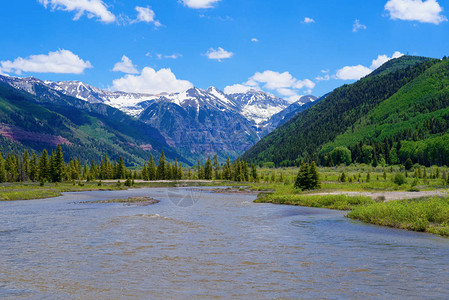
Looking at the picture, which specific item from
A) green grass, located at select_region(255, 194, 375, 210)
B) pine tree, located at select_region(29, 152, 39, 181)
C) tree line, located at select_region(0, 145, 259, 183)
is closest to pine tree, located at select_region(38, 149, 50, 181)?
tree line, located at select_region(0, 145, 259, 183)

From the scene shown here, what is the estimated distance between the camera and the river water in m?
15.0

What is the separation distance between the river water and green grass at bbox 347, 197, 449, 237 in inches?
60.8

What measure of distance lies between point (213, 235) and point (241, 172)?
5339 inches

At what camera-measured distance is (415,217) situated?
3197 cm

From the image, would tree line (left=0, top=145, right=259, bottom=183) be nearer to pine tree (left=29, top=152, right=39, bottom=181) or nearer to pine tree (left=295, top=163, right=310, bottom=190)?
pine tree (left=29, top=152, right=39, bottom=181)

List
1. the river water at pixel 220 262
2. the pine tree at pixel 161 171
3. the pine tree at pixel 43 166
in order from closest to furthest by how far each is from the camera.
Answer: the river water at pixel 220 262, the pine tree at pixel 43 166, the pine tree at pixel 161 171

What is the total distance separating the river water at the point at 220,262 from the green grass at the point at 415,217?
5.06 feet

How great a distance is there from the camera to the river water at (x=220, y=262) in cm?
1500

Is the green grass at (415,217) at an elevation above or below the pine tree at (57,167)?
below

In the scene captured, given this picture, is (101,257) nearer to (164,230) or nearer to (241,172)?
(164,230)

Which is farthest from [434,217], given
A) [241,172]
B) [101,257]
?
[241,172]

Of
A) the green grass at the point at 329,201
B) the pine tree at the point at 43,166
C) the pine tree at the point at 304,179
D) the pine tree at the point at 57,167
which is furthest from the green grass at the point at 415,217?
the pine tree at the point at 43,166

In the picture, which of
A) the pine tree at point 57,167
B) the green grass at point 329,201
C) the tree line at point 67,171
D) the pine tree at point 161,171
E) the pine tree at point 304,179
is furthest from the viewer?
the pine tree at point 161,171

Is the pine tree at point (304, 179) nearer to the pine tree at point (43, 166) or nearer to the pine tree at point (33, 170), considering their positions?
the pine tree at point (43, 166)
